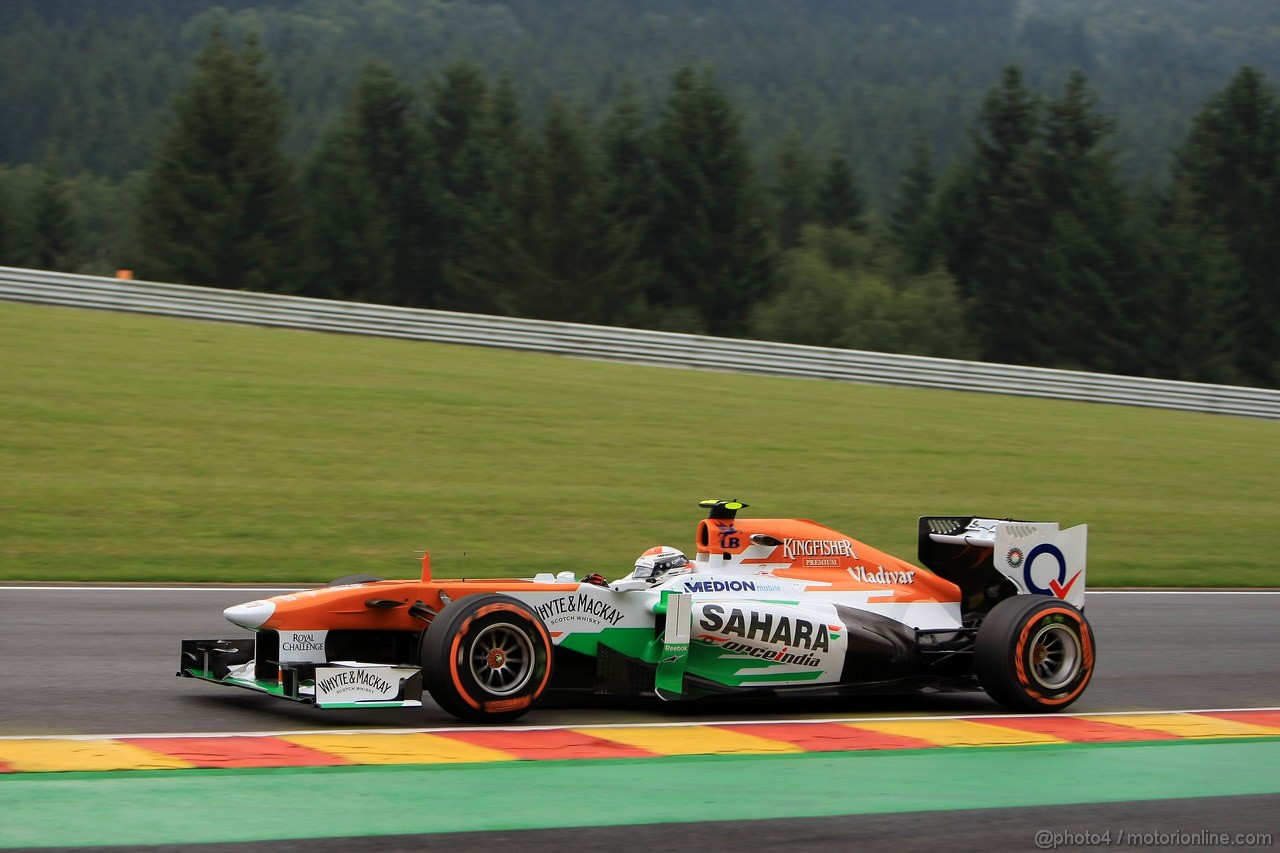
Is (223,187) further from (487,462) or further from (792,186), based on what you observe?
(487,462)

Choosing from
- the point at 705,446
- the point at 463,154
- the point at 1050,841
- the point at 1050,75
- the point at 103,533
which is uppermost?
the point at 1050,75

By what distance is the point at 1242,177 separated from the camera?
64.7m

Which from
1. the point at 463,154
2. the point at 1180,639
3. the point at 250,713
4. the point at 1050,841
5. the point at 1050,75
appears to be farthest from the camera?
the point at 1050,75

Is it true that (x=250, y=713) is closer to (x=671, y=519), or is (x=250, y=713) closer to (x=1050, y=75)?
(x=671, y=519)

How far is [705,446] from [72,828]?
51.8 feet

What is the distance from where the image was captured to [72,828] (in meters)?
5.49

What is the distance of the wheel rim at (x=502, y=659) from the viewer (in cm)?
762

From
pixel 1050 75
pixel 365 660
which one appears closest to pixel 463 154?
pixel 365 660

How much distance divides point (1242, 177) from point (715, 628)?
62.5 meters

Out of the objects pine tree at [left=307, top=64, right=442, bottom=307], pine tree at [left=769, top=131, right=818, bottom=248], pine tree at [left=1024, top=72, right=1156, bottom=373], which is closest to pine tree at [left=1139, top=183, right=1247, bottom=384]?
pine tree at [left=1024, top=72, right=1156, bottom=373]

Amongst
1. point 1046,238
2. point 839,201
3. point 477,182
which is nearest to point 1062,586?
point 1046,238

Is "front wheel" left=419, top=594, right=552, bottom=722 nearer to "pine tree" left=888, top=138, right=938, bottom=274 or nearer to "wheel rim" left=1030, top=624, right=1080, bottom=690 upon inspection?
"wheel rim" left=1030, top=624, right=1080, bottom=690

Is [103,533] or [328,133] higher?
[328,133]

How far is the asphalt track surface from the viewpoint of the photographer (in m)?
5.89
